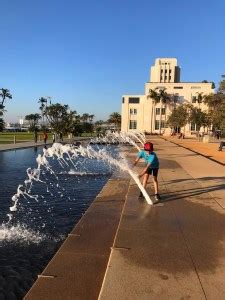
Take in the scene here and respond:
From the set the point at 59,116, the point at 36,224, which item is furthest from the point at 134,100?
the point at 36,224

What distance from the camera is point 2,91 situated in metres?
88.7

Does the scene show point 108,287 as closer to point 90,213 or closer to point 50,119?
point 90,213

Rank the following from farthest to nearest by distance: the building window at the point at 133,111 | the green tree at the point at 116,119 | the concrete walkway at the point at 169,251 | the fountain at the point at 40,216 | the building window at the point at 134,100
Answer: the green tree at the point at 116,119 → the building window at the point at 134,100 → the building window at the point at 133,111 → the fountain at the point at 40,216 → the concrete walkway at the point at 169,251

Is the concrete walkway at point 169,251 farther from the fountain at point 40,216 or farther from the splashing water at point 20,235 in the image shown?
the splashing water at point 20,235

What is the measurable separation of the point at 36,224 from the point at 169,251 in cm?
365

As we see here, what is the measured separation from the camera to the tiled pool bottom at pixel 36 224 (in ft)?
19.2

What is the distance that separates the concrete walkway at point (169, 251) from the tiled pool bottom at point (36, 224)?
51.2 inches

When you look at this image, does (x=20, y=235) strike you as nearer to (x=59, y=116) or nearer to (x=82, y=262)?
(x=82, y=262)

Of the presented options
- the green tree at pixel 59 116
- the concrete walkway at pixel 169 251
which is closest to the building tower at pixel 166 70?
the green tree at pixel 59 116

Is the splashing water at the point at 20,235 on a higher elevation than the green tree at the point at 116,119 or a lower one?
lower

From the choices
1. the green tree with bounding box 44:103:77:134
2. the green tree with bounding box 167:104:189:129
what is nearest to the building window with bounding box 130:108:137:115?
the green tree with bounding box 167:104:189:129

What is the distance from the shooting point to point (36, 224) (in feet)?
27.9

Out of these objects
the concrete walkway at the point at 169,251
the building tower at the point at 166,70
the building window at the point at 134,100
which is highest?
the building tower at the point at 166,70

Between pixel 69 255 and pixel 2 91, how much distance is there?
87707 mm
